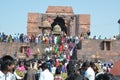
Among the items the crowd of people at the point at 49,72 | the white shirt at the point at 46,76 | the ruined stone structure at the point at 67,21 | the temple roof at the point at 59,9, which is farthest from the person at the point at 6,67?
the temple roof at the point at 59,9

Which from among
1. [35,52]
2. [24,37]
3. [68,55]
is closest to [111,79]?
[68,55]

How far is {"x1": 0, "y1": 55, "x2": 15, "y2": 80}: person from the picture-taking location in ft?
17.4

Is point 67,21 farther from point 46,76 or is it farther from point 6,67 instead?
point 6,67

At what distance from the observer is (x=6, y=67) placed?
5.32 metres

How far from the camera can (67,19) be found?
148 feet

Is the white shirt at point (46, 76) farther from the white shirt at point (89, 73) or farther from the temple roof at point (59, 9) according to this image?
the temple roof at point (59, 9)

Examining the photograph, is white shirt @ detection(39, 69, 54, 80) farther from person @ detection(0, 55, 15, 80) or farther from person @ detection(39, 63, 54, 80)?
person @ detection(0, 55, 15, 80)

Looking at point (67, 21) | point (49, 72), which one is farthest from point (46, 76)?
point (67, 21)

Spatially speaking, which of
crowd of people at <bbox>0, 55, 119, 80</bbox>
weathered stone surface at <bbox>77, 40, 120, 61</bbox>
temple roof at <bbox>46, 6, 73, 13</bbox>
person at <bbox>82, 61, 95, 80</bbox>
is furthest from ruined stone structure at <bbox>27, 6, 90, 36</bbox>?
person at <bbox>82, 61, 95, 80</bbox>

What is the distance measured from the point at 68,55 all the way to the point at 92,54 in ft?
5.94

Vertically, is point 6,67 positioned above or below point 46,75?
above

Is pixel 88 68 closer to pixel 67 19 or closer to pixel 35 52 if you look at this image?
pixel 35 52

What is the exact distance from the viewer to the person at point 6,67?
529cm

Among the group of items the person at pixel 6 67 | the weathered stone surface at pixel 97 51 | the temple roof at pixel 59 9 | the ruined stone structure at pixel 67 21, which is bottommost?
the weathered stone surface at pixel 97 51
